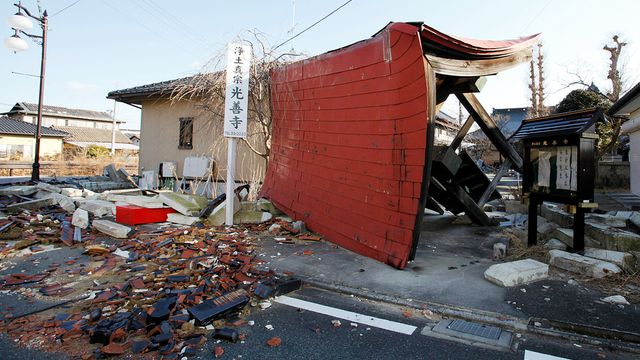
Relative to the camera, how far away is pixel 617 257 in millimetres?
4391

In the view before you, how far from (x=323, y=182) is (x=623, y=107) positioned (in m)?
6.50

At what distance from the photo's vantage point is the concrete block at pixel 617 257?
169 inches

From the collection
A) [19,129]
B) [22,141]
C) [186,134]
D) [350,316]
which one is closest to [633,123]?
[350,316]

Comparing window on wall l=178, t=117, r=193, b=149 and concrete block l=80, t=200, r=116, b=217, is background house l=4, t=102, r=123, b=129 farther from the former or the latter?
concrete block l=80, t=200, r=116, b=217

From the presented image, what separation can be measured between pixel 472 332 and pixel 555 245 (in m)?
3.02

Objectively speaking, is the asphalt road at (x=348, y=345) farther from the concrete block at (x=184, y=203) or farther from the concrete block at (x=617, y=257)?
the concrete block at (x=184, y=203)

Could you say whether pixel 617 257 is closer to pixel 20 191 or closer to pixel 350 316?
pixel 350 316

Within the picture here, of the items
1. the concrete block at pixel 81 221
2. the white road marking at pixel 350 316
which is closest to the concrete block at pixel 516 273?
the white road marking at pixel 350 316

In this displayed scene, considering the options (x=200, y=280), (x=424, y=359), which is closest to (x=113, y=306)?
(x=200, y=280)

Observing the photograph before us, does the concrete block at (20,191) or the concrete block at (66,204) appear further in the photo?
the concrete block at (20,191)

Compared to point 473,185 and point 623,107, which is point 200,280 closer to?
point 473,185

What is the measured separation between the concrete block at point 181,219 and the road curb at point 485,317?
3855 mm

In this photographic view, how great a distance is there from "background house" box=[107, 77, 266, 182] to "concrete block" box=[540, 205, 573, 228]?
7589 mm

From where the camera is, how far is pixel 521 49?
5.73 metres
